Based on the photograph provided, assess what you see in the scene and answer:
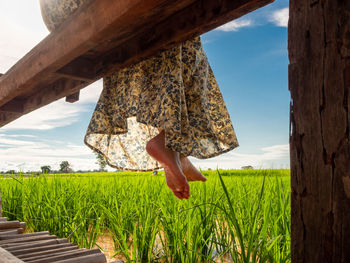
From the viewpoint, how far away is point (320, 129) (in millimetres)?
612

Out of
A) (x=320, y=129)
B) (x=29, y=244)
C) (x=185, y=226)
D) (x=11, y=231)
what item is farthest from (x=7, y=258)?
(x=320, y=129)

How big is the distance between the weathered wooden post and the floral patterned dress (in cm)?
74

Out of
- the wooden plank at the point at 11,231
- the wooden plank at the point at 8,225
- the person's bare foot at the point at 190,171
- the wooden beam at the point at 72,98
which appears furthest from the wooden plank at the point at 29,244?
the wooden beam at the point at 72,98

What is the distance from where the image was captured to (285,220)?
171 centimetres

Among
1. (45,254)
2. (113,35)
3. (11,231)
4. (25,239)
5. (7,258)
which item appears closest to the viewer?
(113,35)

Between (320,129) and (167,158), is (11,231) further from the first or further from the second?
(320,129)

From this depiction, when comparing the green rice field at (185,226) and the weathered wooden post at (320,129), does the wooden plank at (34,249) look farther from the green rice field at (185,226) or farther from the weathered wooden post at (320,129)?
the weathered wooden post at (320,129)

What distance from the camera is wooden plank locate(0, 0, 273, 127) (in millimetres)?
1062

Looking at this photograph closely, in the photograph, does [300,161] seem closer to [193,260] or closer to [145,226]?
[193,260]

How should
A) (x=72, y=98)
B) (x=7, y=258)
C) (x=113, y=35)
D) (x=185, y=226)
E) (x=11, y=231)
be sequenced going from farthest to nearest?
(x=72, y=98), (x=11, y=231), (x=185, y=226), (x=7, y=258), (x=113, y=35)

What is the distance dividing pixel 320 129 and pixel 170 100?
0.85 metres

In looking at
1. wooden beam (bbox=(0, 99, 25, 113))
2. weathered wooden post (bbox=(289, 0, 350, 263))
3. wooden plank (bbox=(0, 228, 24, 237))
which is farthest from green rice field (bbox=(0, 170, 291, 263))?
wooden beam (bbox=(0, 99, 25, 113))

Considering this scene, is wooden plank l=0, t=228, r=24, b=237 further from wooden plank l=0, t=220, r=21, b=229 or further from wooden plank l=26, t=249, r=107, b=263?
wooden plank l=26, t=249, r=107, b=263

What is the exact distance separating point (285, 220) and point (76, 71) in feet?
4.96
